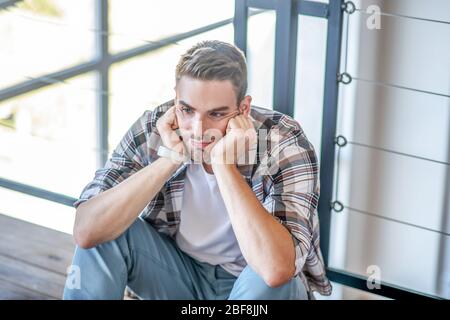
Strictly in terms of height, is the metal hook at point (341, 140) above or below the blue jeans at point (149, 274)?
above

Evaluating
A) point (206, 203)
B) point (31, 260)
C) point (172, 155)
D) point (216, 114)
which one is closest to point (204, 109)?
point (216, 114)

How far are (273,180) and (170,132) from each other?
0.23 m

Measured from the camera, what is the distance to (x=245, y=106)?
1.94 metres

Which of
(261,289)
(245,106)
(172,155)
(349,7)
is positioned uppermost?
(349,7)

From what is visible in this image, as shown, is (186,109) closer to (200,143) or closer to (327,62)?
(200,143)

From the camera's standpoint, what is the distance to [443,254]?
204 centimetres

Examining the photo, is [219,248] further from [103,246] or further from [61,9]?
[61,9]

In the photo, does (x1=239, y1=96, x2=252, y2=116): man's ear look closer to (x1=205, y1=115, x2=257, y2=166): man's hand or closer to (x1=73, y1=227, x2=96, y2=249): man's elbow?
(x1=205, y1=115, x2=257, y2=166): man's hand

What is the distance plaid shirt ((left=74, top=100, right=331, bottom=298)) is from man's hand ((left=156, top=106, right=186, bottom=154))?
0.16 ft

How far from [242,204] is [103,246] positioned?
12.5 inches

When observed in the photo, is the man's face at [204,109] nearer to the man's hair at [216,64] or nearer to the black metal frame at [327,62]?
the man's hair at [216,64]

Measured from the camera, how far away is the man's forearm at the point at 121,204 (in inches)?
77.5

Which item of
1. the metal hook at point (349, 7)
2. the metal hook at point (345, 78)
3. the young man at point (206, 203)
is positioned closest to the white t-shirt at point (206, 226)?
the young man at point (206, 203)

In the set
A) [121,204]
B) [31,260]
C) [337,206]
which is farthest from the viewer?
[31,260]
